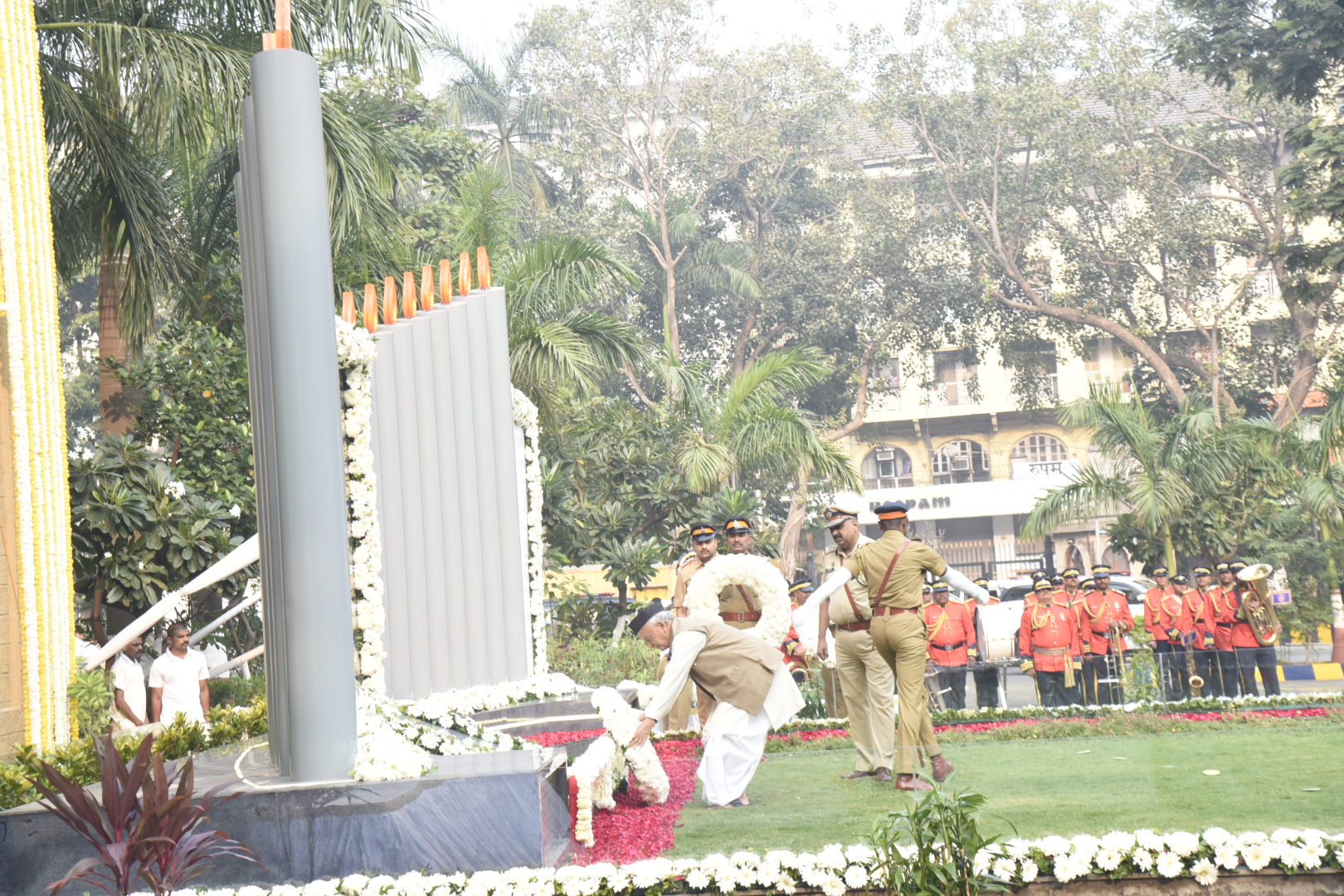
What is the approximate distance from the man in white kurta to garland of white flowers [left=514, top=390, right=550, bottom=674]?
152 inches

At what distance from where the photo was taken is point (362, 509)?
8430 mm

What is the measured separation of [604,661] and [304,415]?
10.2 m

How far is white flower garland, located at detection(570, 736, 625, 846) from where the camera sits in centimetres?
616

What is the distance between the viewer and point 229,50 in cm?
1084

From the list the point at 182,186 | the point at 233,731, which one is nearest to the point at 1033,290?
the point at 182,186

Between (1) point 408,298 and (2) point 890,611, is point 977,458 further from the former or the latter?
(2) point 890,611

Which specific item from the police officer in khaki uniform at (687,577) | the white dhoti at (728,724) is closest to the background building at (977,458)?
the police officer in khaki uniform at (687,577)

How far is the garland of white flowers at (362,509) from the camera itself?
841 centimetres

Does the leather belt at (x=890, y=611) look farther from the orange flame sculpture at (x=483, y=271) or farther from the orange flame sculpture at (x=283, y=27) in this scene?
the orange flame sculpture at (x=283, y=27)

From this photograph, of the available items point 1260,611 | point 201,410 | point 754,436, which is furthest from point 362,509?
point 754,436

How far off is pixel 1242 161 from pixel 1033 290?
5.65m

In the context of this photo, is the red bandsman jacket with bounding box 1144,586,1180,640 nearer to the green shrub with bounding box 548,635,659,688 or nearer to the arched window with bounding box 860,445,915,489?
the green shrub with bounding box 548,635,659,688

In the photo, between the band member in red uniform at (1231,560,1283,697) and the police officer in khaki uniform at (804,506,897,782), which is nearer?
the police officer in khaki uniform at (804,506,897,782)

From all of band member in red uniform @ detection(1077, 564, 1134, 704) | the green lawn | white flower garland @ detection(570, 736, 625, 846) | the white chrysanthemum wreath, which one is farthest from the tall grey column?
band member in red uniform @ detection(1077, 564, 1134, 704)
